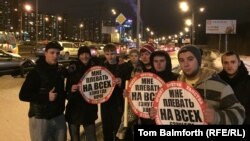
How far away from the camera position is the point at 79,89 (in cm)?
634

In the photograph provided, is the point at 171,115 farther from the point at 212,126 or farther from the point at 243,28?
the point at 243,28

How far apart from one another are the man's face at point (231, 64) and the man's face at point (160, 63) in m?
0.95

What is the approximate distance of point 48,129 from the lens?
5.58 m

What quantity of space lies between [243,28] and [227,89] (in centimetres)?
6531

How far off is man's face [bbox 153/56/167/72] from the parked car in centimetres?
1786

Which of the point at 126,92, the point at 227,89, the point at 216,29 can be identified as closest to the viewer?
the point at 227,89

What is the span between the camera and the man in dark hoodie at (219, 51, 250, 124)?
530 cm

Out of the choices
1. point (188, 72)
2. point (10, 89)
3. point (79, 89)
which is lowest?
point (10, 89)

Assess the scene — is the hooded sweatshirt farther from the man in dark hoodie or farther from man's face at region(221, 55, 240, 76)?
man's face at region(221, 55, 240, 76)

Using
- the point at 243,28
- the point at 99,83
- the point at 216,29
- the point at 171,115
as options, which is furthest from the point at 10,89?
the point at 243,28

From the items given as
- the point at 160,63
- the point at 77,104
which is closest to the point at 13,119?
the point at 77,104

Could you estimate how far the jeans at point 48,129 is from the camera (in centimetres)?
551

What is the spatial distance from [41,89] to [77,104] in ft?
3.35

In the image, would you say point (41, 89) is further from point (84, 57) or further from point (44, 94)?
point (84, 57)
